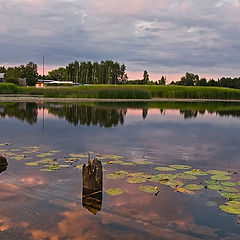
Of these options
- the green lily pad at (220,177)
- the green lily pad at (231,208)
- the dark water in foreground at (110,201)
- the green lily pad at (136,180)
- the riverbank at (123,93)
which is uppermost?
the riverbank at (123,93)

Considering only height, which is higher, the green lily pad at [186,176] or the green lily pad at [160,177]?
the green lily pad at [160,177]

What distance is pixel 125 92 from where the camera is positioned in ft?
164

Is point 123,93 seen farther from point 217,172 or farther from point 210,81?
point 210,81

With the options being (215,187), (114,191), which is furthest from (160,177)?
(114,191)

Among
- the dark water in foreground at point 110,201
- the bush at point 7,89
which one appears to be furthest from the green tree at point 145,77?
the dark water in foreground at point 110,201

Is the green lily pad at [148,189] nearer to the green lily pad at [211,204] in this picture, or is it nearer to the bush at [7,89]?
the green lily pad at [211,204]

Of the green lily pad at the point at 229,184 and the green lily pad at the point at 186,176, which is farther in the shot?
the green lily pad at the point at 186,176

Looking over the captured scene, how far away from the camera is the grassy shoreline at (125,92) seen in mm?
49812

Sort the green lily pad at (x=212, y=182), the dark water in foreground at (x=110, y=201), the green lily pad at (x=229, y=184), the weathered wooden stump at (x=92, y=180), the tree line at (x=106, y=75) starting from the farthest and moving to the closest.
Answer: the tree line at (x=106, y=75) → the green lily pad at (x=212, y=182) → the green lily pad at (x=229, y=184) → the weathered wooden stump at (x=92, y=180) → the dark water in foreground at (x=110, y=201)

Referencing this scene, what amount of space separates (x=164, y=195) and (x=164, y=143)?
735 cm

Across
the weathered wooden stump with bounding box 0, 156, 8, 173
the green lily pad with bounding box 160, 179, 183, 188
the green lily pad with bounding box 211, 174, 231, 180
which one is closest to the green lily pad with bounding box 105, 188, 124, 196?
the green lily pad with bounding box 160, 179, 183, 188

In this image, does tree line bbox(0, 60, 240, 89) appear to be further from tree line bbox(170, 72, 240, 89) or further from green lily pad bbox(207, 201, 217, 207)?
green lily pad bbox(207, 201, 217, 207)

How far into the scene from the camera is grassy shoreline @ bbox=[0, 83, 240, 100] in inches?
1961

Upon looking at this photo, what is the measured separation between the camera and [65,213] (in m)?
6.12
